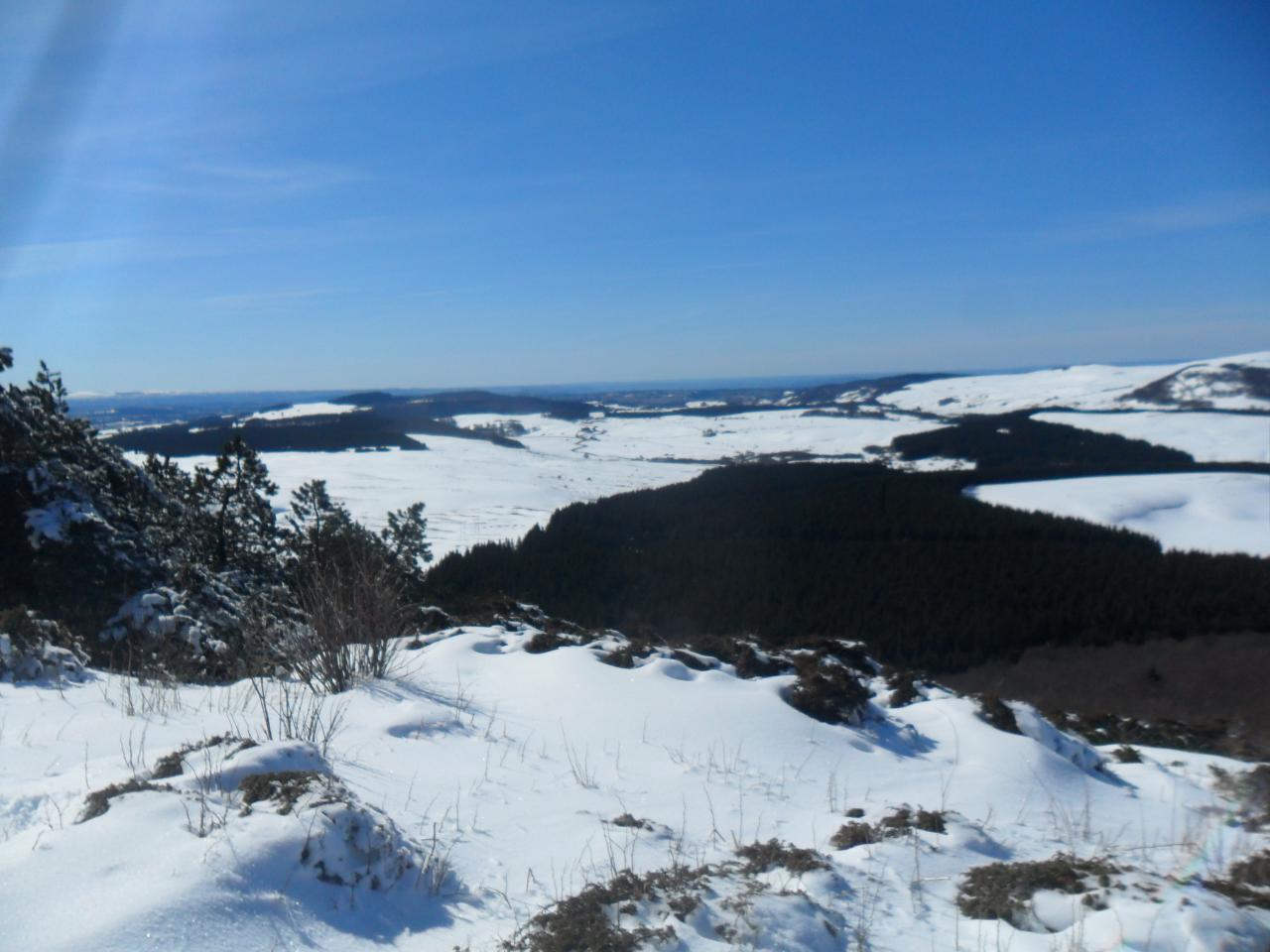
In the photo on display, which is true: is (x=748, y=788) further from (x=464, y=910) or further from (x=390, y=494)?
(x=390, y=494)

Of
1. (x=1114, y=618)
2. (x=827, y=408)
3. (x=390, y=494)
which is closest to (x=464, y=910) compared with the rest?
(x=1114, y=618)

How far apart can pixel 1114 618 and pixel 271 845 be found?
107 feet

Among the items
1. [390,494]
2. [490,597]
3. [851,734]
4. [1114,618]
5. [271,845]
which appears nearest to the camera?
[271,845]

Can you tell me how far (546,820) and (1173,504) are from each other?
55.3 m

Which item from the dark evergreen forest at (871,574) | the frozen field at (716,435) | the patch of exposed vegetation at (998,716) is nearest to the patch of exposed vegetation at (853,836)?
the patch of exposed vegetation at (998,716)

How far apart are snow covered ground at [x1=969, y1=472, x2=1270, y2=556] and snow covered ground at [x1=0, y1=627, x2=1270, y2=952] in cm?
4174

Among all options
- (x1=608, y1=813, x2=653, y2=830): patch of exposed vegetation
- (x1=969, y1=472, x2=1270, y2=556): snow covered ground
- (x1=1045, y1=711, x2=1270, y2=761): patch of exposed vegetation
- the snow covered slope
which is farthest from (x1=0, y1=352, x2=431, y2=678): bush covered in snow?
the snow covered slope

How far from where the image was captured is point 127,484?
49.1ft

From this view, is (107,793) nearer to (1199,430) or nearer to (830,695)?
(830,695)

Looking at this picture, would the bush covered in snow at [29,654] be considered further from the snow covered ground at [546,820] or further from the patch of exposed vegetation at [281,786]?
the patch of exposed vegetation at [281,786]

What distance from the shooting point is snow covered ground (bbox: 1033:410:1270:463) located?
60.6 meters

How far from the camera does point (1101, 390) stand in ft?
352

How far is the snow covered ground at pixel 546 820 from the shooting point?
2741 millimetres

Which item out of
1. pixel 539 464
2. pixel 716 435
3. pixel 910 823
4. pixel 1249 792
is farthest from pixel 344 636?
pixel 716 435
